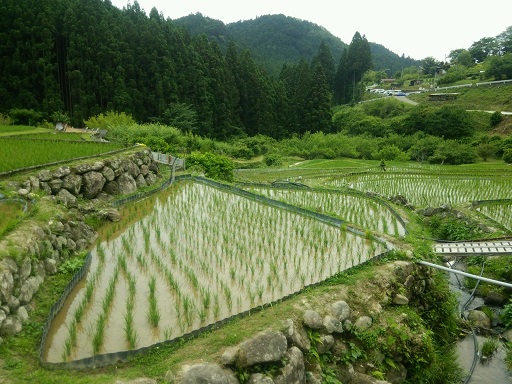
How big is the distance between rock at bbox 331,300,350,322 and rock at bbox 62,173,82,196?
290 inches

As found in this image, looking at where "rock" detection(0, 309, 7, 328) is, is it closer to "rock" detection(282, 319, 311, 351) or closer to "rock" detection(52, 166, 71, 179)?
"rock" detection(282, 319, 311, 351)

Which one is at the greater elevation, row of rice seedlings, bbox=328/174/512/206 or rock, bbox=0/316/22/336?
rock, bbox=0/316/22/336

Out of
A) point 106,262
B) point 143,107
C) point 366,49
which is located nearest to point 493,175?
point 106,262

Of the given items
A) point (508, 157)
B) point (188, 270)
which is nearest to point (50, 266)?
point (188, 270)

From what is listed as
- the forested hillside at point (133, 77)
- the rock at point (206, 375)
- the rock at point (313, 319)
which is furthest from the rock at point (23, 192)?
the forested hillside at point (133, 77)

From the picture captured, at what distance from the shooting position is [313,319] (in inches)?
187

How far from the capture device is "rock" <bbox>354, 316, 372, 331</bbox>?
16.7 feet

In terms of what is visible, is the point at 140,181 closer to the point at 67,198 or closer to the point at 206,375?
the point at 67,198

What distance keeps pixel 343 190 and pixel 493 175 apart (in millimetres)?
9973

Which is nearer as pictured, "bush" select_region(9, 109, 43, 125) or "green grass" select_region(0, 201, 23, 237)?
"green grass" select_region(0, 201, 23, 237)

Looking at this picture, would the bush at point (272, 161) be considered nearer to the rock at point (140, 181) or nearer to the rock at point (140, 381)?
the rock at point (140, 181)

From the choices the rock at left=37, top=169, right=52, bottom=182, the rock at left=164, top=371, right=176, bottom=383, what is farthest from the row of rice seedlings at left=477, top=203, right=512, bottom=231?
the rock at left=37, top=169, right=52, bottom=182

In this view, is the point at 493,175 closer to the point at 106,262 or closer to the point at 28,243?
the point at 106,262

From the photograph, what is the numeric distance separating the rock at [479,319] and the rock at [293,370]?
4.50 metres
